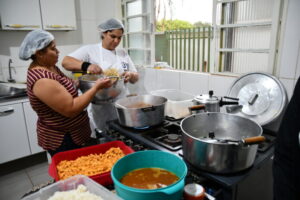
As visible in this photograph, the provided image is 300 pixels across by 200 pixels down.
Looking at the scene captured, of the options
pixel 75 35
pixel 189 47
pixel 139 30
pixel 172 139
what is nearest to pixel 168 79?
pixel 139 30

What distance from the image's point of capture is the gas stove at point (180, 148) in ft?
2.41

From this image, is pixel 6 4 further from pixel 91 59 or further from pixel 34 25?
pixel 91 59

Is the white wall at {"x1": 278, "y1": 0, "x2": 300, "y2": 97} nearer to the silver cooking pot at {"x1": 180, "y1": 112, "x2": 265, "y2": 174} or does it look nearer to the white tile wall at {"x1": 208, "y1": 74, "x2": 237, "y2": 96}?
the white tile wall at {"x1": 208, "y1": 74, "x2": 237, "y2": 96}

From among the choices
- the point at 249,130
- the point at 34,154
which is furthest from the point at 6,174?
the point at 249,130

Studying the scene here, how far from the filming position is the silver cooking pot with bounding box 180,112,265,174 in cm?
70

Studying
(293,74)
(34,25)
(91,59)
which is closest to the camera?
(293,74)

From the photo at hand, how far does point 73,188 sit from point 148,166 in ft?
0.89

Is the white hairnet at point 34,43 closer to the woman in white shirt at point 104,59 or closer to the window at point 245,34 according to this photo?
the woman in white shirt at point 104,59

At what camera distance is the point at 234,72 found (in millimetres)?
1499

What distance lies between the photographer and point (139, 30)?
245 centimetres

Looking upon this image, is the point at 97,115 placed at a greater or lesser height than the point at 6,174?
greater

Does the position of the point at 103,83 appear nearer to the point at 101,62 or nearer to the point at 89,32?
the point at 101,62

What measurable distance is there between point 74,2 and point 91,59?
4.80 feet

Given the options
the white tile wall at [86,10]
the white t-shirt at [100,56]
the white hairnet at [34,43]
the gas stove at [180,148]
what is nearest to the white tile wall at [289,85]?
the gas stove at [180,148]
